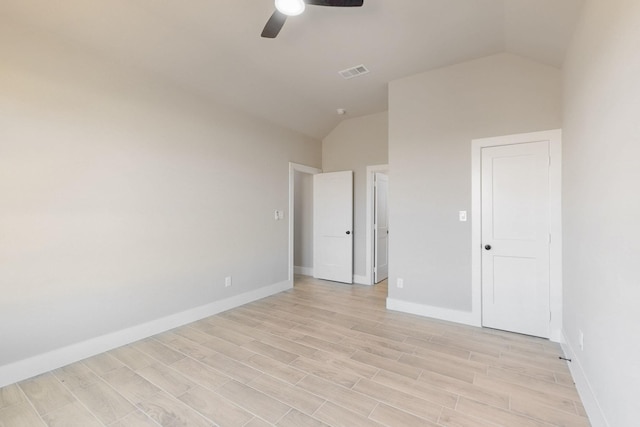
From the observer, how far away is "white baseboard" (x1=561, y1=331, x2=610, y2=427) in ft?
5.29

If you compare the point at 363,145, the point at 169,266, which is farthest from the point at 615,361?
the point at 363,145

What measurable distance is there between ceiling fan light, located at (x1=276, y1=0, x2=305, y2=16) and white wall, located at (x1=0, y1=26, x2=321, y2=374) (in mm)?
1911

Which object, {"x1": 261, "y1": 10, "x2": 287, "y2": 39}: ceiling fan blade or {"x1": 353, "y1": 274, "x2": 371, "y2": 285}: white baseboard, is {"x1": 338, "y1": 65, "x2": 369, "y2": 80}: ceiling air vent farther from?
{"x1": 353, "y1": 274, "x2": 371, "y2": 285}: white baseboard

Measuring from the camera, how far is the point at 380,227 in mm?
5340

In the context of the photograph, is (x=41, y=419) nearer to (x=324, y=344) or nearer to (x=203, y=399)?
(x=203, y=399)

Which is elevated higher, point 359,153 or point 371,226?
point 359,153

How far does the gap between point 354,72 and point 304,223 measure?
10.7ft

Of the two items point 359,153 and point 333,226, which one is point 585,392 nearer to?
point 333,226

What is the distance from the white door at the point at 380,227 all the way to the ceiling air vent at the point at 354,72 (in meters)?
1.99

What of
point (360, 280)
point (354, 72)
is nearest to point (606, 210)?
point (354, 72)

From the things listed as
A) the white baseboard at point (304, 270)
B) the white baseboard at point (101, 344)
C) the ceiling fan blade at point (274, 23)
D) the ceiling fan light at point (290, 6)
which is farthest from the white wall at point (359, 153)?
the ceiling fan light at point (290, 6)

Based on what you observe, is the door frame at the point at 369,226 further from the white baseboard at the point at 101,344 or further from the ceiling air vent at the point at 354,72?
the white baseboard at the point at 101,344

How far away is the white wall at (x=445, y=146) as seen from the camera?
118 inches

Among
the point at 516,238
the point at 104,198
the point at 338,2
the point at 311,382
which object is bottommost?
the point at 311,382
